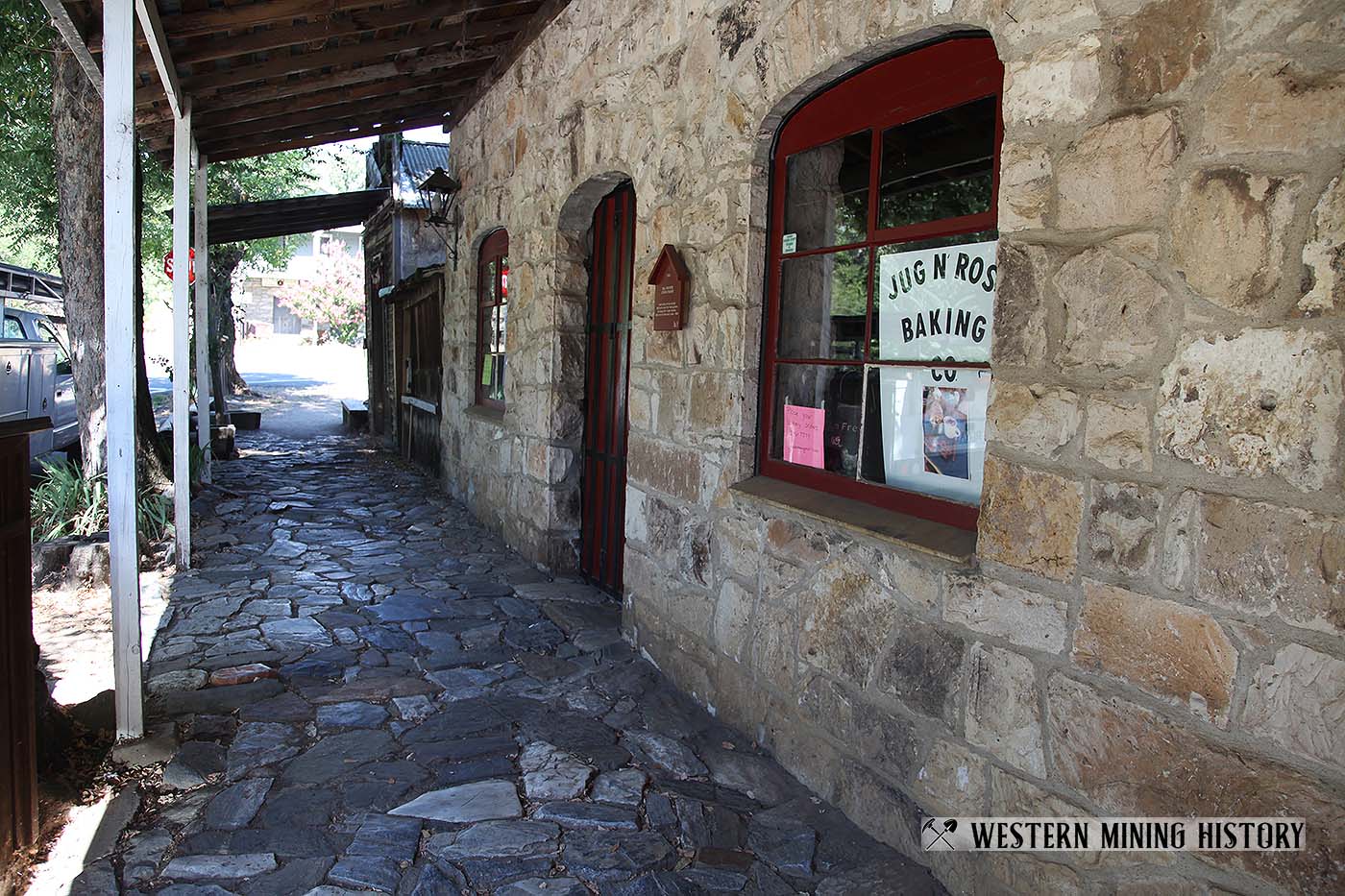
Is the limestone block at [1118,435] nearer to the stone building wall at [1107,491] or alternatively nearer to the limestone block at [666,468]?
the stone building wall at [1107,491]

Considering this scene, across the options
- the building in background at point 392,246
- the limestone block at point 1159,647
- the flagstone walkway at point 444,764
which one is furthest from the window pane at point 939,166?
the building in background at point 392,246

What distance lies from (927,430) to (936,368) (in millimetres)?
186

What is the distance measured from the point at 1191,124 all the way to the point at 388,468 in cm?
889

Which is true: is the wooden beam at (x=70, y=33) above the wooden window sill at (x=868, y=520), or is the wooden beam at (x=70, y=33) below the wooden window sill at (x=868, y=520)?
above

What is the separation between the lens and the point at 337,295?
30.5 m

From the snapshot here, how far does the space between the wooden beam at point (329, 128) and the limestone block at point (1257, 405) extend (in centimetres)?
689

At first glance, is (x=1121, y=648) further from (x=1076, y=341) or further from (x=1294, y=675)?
(x=1076, y=341)

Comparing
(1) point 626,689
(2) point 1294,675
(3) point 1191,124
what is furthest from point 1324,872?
(1) point 626,689

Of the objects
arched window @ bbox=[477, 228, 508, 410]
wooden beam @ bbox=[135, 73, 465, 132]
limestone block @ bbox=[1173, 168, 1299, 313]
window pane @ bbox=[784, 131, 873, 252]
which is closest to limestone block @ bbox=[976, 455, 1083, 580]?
limestone block @ bbox=[1173, 168, 1299, 313]

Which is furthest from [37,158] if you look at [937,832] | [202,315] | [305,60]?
[937,832]

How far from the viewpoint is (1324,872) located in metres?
1.60

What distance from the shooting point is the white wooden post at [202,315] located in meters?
7.09

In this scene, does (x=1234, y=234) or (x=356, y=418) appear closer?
(x=1234, y=234)

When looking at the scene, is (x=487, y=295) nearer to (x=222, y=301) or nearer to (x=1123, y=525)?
(x=1123, y=525)
